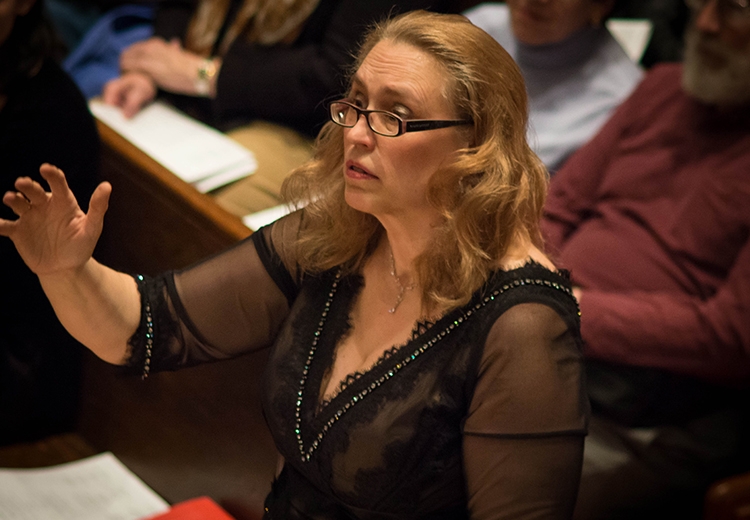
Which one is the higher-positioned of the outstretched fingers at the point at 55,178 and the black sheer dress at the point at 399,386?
the outstretched fingers at the point at 55,178

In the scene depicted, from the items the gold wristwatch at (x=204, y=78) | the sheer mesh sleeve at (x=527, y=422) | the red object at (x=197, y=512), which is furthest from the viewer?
the gold wristwatch at (x=204, y=78)

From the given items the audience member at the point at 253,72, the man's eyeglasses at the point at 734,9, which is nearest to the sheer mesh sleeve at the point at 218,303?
the audience member at the point at 253,72

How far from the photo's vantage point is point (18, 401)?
1.78 m

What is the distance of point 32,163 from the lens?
5.49 ft

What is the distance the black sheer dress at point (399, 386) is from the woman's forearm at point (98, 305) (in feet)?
0.08

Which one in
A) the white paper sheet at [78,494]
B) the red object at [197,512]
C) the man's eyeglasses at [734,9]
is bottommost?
the white paper sheet at [78,494]

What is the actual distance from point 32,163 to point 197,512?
2.45ft

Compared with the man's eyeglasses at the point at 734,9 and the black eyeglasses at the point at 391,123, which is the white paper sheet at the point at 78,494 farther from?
the man's eyeglasses at the point at 734,9

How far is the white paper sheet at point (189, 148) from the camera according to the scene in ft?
6.58

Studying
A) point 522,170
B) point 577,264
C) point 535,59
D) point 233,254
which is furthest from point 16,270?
point 535,59

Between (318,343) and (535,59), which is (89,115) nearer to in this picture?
(318,343)

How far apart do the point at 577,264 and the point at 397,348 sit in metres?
1.00

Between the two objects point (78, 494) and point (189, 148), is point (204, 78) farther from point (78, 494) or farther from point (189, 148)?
point (78, 494)

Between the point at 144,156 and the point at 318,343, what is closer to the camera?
the point at 318,343
